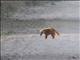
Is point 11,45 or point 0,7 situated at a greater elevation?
point 0,7

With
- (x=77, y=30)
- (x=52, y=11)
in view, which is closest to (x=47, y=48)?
(x=77, y=30)

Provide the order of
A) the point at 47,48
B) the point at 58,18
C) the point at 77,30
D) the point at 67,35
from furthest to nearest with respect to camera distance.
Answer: the point at 58,18 < the point at 77,30 < the point at 67,35 < the point at 47,48

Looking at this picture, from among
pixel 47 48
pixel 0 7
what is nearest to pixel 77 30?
pixel 47 48

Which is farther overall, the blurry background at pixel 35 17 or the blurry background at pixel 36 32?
the blurry background at pixel 35 17

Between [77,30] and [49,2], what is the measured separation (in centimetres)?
252

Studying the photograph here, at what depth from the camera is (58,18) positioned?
4.52m

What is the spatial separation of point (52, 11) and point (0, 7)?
1177 millimetres

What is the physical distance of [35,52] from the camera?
8.95 ft

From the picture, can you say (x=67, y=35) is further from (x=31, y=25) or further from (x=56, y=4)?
(x=56, y=4)

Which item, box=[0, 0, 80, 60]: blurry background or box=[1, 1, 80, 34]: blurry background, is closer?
box=[0, 0, 80, 60]: blurry background

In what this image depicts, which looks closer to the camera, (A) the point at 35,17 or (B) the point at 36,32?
(B) the point at 36,32

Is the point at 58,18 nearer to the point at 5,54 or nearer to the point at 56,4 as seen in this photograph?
the point at 56,4

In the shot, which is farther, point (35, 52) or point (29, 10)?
point (29, 10)

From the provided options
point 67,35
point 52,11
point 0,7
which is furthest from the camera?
point 52,11
